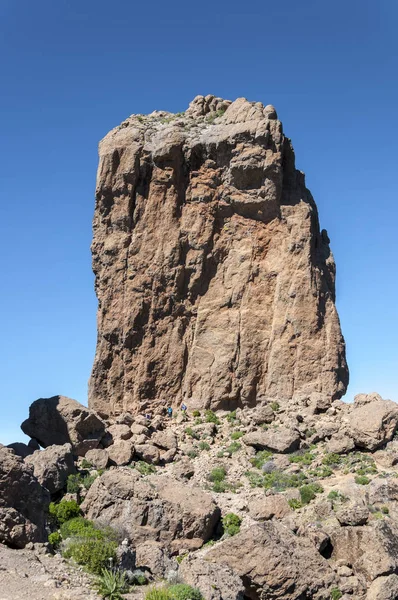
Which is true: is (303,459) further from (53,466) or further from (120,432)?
(53,466)

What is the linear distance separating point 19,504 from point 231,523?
941 cm

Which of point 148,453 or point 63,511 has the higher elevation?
point 148,453

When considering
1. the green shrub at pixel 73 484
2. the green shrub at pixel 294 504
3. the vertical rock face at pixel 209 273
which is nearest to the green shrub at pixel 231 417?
the vertical rock face at pixel 209 273

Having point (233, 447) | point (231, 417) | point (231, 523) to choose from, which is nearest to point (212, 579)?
point (231, 523)

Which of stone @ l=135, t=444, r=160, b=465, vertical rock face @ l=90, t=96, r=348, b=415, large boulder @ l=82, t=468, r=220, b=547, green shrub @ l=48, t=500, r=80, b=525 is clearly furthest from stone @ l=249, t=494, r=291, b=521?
vertical rock face @ l=90, t=96, r=348, b=415

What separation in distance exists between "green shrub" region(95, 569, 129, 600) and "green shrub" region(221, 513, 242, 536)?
787 centimetres

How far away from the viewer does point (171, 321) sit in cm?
3888

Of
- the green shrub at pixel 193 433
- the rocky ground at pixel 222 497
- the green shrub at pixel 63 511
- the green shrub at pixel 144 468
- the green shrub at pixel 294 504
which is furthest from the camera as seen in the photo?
the green shrub at pixel 193 433

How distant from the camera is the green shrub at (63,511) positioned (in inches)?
1048

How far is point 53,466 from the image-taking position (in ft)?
96.1

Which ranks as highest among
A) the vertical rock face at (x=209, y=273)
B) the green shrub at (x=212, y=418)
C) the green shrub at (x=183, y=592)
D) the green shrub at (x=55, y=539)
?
the vertical rock face at (x=209, y=273)

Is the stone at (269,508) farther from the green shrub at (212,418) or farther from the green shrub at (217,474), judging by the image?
the green shrub at (212,418)

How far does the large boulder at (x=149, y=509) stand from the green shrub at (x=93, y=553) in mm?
4405

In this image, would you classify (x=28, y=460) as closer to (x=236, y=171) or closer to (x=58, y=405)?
(x=58, y=405)
